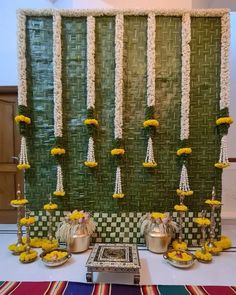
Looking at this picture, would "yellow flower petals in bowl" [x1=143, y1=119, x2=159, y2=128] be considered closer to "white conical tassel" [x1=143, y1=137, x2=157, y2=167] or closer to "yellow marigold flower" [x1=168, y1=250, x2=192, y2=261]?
"white conical tassel" [x1=143, y1=137, x2=157, y2=167]

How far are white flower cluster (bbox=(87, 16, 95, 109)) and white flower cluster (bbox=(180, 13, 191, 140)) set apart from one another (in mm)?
710

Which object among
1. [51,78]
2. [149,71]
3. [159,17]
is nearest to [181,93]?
[149,71]

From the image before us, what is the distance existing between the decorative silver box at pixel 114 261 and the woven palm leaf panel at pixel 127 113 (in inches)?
13.7

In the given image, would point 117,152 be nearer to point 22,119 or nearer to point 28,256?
point 22,119

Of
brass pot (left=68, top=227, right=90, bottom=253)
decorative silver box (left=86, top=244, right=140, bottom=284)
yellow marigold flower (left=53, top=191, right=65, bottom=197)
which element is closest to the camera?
decorative silver box (left=86, top=244, right=140, bottom=284)

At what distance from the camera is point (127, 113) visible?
1.82 m

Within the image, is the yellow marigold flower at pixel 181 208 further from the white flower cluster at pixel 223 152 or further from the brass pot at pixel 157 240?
the white flower cluster at pixel 223 152

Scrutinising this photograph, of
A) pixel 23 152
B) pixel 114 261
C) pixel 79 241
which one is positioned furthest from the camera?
pixel 23 152

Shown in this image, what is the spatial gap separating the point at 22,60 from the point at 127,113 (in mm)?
929

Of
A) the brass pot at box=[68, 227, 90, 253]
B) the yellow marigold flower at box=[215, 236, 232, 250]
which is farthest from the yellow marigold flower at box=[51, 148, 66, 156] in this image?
the yellow marigold flower at box=[215, 236, 232, 250]

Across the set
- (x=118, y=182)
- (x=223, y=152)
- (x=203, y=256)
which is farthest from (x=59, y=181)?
(x=223, y=152)

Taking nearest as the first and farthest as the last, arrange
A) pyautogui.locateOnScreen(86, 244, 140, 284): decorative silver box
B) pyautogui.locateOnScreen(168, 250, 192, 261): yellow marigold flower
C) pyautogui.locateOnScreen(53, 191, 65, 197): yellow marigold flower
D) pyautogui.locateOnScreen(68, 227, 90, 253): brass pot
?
pyautogui.locateOnScreen(86, 244, 140, 284): decorative silver box
pyautogui.locateOnScreen(168, 250, 192, 261): yellow marigold flower
pyautogui.locateOnScreen(68, 227, 90, 253): brass pot
pyautogui.locateOnScreen(53, 191, 65, 197): yellow marigold flower

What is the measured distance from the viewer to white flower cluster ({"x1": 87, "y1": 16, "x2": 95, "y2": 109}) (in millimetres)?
1758

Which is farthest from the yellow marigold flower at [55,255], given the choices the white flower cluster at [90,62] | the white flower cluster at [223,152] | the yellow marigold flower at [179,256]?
the white flower cluster at [223,152]
